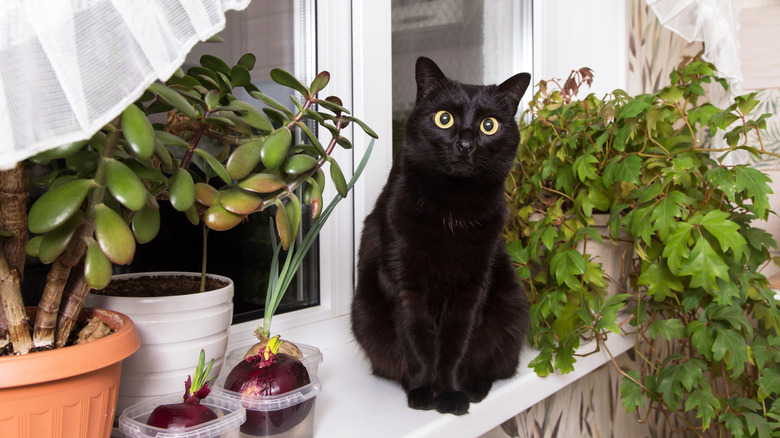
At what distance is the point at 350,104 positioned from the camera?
115 centimetres

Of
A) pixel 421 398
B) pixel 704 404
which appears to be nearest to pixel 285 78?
pixel 421 398

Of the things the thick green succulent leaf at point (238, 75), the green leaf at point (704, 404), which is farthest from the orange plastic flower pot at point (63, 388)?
the green leaf at point (704, 404)

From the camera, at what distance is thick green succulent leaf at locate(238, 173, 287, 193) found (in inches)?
22.0

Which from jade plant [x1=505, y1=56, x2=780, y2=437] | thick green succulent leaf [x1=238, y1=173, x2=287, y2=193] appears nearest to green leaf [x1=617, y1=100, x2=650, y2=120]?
jade plant [x1=505, y1=56, x2=780, y2=437]

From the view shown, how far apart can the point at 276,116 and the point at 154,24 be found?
0.29 meters

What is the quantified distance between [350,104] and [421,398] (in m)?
0.64

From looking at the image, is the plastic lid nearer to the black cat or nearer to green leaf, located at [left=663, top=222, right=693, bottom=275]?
the black cat

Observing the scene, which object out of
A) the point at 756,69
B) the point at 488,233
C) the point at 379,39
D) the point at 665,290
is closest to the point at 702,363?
the point at 665,290

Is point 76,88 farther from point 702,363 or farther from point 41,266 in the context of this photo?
point 702,363

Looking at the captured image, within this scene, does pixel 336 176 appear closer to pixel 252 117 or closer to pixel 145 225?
pixel 252 117

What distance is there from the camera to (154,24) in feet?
1.32

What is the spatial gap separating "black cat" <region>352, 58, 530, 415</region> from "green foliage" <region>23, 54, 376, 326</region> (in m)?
0.19

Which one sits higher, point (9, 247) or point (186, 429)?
point (9, 247)

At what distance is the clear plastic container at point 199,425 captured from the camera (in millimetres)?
529
